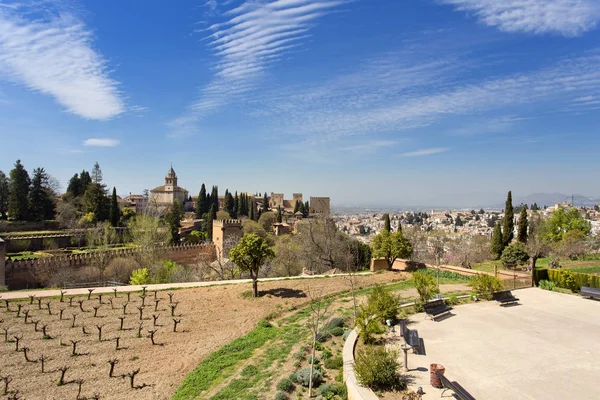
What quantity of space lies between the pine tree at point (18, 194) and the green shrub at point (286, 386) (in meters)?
46.1

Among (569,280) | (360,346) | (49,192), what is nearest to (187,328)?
(360,346)

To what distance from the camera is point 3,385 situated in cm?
782

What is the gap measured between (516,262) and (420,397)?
19.4m

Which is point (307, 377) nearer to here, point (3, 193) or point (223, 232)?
point (223, 232)

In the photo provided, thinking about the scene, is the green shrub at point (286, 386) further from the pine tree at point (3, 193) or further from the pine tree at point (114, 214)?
the pine tree at point (3, 193)

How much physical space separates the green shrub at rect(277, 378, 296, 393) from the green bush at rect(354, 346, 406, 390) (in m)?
1.39

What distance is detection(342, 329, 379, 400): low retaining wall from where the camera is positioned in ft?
19.4

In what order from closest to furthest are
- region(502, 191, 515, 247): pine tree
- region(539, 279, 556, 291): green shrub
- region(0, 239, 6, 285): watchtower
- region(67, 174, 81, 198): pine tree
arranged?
region(539, 279, 556, 291): green shrub → region(0, 239, 6, 285): watchtower → region(502, 191, 515, 247): pine tree → region(67, 174, 81, 198): pine tree

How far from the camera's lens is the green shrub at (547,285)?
1458cm

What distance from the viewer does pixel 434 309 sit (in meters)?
10.6

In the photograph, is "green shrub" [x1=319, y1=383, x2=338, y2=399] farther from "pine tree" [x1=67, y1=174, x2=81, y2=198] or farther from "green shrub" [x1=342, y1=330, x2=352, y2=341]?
"pine tree" [x1=67, y1=174, x2=81, y2=198]

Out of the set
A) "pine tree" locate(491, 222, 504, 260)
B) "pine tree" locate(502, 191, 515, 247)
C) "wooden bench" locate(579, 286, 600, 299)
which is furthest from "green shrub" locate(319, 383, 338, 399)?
"pine tree" locate(502, 191, 515, 247)

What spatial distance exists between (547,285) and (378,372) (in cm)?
1221

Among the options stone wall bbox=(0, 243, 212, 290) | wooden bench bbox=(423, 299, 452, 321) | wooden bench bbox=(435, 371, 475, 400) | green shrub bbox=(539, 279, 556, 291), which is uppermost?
wooden bench bbox=(435, 371, 475, 400)
